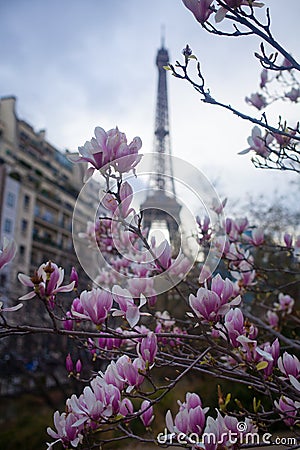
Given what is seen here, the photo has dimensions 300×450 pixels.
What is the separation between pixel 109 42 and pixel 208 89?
3236mm

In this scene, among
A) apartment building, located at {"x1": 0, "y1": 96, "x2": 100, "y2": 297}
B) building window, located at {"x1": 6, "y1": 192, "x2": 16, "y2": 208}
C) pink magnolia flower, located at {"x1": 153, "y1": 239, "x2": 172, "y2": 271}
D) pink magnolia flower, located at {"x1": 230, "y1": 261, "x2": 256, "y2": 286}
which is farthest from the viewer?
apartment building, located at {"x1": 0, "y1": 96, "x2": 100, "y2": 297}

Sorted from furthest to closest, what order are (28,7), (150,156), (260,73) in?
1. (28,7)
2. (260,73)
3. (150,156)

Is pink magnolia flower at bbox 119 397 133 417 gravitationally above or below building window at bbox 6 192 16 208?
below

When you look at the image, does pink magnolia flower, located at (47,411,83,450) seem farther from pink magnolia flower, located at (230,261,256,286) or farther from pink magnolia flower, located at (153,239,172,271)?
pink magnolia flower, located at (230,261,256,286)

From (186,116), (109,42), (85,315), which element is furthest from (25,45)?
(85,315)

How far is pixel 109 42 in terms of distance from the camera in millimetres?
3967

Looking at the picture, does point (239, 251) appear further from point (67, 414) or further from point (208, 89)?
point (67, 414)

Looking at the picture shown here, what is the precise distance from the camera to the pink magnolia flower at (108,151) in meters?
0.99

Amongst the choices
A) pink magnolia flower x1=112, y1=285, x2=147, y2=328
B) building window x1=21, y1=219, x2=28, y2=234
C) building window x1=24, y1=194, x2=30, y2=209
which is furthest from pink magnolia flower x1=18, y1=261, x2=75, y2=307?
building window x1=24, y1=194, x2=30, y2=209

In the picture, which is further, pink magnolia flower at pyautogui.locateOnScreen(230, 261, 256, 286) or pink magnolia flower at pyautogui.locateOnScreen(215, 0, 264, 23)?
pink magnolia flower at pyautogui.locateOnScreen(230, 261, 256, 286)

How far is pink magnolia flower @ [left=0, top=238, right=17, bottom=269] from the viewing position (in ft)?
3.21

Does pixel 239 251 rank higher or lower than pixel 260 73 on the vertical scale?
lower

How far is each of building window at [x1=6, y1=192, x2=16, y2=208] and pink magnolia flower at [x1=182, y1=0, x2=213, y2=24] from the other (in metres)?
17.4

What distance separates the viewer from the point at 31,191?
19.4 metres
